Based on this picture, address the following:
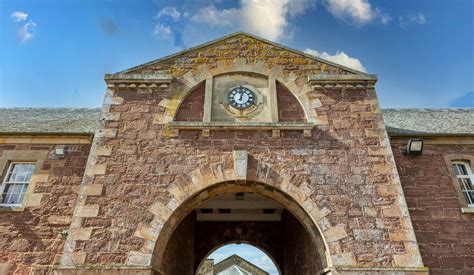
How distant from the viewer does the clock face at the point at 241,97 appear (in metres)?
7.76

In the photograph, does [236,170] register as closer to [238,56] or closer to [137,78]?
[238,56]

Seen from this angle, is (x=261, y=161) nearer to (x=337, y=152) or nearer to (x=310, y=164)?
(x=310, y=164)

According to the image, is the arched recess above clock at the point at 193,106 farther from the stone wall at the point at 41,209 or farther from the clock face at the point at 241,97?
the stone wall at the point at 41,209

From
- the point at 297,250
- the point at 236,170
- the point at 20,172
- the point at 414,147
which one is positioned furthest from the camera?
the point at 297,250

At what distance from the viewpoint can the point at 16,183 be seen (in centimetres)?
768

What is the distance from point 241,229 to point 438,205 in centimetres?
695

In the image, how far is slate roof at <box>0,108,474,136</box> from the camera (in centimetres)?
848

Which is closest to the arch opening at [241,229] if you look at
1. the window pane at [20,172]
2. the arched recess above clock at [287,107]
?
the arched recess above clock at [287,107]

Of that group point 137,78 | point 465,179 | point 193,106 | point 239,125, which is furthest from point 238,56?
point 465,179

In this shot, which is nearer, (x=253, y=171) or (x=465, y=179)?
(x=253, y=171)

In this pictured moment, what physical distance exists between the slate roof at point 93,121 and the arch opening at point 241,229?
3.38 meters

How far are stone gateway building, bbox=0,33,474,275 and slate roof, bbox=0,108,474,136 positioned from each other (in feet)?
0.45

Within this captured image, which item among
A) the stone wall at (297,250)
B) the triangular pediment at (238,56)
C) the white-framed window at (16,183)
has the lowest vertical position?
the stone wall at (297,250)

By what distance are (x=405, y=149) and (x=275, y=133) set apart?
3383mm
